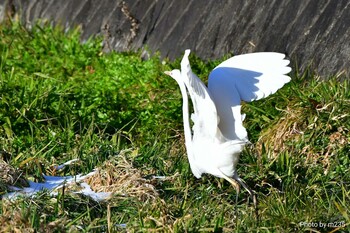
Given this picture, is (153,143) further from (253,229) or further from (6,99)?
(253,229)

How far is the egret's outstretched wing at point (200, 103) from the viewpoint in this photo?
4.79 m

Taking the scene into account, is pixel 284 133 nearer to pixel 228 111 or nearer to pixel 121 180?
pixel 228 111

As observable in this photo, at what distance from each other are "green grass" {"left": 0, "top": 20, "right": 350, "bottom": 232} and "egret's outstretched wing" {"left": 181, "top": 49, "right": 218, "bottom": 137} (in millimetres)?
426

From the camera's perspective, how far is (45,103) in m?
7.05

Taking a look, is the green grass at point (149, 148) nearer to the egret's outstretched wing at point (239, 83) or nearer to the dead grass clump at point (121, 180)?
the dead grass clump at point (121, 180)

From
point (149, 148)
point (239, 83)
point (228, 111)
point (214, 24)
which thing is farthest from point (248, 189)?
point (214, 24)

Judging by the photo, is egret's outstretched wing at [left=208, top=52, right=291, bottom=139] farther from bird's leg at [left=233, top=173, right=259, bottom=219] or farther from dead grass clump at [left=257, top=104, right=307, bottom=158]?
dead grass clump at [left=257, top=104, right=307, bottom=158]

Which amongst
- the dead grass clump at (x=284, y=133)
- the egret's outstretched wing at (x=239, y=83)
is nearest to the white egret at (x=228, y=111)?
the egret's outstretched wing at (x=239, y=83)

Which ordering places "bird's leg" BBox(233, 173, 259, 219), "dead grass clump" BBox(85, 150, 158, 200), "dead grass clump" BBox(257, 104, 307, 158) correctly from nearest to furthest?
"bird's leg" BBox(233, 173, 259, 219)
"dead grass clump" BBox(85, 150, 158, 200)
"dead grass clump" BBox(257, 104, 307, 158)

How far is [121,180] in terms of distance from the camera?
5590mm

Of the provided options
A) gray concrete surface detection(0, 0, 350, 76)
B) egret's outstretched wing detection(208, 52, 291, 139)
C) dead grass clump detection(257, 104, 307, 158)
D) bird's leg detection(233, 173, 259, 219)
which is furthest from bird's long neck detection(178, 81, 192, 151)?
gray concrete surface detection(0, 0, 350, 76)

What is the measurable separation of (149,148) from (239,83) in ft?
3.73

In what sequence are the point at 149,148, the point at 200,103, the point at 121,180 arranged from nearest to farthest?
the point at 200,103, the point at 121,180, the point at 149,148

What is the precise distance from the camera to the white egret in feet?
17.1
